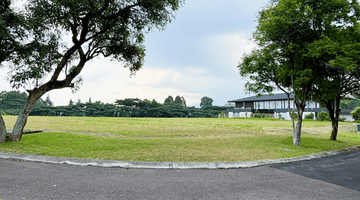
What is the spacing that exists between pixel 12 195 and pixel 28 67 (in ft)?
26.4

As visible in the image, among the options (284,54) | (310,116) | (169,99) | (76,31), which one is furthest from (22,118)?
(169,99)

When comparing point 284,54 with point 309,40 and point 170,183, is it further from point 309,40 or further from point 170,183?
point 170,183

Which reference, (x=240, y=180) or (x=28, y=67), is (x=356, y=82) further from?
(x=28, y=67)

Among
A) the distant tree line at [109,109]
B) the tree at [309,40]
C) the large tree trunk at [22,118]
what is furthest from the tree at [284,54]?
the distant tree line at [109,109]

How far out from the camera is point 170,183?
14.1 feet

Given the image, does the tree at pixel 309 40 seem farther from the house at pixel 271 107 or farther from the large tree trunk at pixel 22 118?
the house at pixel 271 107

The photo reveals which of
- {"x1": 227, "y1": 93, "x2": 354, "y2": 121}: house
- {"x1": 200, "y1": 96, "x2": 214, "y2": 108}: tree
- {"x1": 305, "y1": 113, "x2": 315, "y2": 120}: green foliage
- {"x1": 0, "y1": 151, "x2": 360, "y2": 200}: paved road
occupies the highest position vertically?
{"x1": 200, "y1": 96, "x2": 214, "y2": 108}: tree

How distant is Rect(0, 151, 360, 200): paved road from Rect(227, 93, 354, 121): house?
4496 cm

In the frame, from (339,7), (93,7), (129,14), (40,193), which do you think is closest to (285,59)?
(339,7)

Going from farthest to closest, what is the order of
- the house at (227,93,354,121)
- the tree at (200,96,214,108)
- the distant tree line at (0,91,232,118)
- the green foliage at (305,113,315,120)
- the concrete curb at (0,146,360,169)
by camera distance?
1. the tree at (200,96,214,108)
2. the distant tree line at (0,91,232,118)
3. the house at (227,93,354,121)
4. the green foliage at (305,113,315,120)
5. the concrete curb at (0,146,360,169)

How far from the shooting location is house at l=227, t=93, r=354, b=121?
156 feet

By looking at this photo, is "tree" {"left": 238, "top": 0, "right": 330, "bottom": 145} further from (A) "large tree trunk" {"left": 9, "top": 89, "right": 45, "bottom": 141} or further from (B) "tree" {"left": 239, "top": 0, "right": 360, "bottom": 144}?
(A) "large tree trunk" {"left": 9, "top": 89, "right": 45, "bottom": 141}

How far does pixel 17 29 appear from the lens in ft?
29.8

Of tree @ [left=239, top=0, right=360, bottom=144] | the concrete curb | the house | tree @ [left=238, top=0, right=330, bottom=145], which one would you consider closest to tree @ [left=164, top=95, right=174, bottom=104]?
the house
